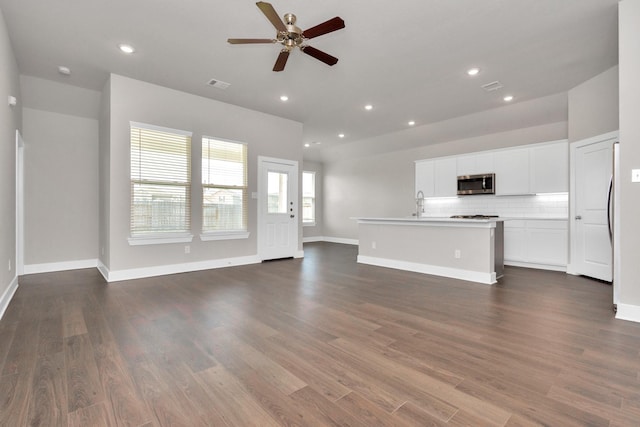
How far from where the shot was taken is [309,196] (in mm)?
10688

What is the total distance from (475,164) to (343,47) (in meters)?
4.44

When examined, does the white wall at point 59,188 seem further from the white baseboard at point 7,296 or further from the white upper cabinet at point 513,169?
the white upper cabinet at point 513,169

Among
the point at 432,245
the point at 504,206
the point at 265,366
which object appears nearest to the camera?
the point at 265,366

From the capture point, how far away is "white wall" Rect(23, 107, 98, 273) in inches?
201

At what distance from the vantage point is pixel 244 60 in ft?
13.4

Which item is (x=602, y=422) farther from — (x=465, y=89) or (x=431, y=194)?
(x=431, y=194)

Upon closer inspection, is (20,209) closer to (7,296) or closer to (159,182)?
(7,296)

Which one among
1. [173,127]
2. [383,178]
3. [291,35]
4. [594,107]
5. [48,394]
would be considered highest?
[291,35]

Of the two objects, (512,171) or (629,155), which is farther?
(512,171)

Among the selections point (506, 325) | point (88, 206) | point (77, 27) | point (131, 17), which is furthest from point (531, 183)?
point (88, 206)

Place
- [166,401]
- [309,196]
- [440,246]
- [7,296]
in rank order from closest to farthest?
[166,401] < [7,296] < [440,246] < [309,196]

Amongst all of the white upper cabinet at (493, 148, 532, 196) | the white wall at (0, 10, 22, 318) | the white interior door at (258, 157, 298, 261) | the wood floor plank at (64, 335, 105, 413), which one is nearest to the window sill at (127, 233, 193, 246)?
the white wall at (0, 10, 22, 318)

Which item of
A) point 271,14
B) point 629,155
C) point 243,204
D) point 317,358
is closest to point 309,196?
point 243,204

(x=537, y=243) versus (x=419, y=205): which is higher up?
(x=419, y=205)
